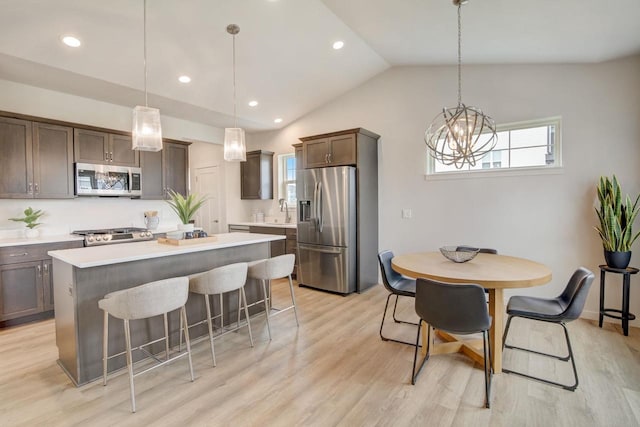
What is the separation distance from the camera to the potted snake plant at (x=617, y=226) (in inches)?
119

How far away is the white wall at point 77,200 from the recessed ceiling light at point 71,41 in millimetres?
1299

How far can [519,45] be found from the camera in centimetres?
328

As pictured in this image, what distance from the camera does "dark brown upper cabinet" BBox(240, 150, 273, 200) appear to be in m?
6.09

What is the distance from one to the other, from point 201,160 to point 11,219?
12.2 ft

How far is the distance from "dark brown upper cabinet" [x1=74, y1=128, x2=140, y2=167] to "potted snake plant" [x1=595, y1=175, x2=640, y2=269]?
582cm

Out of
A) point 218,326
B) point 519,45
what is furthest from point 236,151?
point 519,45

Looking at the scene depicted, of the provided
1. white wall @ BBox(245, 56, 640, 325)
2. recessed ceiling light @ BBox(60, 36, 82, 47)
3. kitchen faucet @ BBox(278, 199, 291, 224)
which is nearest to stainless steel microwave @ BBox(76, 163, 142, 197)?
recessed ceiling light @ BBox(60, 36, 82, 47)

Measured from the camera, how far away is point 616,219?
3020 mm

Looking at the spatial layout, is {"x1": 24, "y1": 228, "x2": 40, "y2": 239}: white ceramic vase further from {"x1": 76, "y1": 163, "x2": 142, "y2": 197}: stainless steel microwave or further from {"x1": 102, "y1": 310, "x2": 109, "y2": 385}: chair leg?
{"x1": 102, "y1": 310, "x2": 109, "y2": 385}: chair leg

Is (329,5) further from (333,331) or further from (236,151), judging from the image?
(333,331)

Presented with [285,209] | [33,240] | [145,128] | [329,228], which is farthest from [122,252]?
[285,209]

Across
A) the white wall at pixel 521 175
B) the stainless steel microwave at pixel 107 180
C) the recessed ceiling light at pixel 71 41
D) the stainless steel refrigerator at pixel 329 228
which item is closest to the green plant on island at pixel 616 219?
the white wall at pixel 521 175

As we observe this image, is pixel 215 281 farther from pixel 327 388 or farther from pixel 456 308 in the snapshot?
pixel 456 308

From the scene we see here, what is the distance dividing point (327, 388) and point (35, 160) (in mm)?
4209
